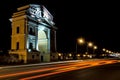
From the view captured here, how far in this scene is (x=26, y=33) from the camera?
212 feet

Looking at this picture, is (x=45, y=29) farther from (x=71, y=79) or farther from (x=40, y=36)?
(x=71, y=79)

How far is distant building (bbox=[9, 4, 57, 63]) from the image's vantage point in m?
64.0

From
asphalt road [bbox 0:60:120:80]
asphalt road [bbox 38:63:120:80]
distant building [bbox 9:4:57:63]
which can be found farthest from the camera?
distant building [bbox 9:4:57:63]

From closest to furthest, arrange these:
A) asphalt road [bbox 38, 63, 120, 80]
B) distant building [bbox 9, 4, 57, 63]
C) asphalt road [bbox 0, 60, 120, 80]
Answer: asphalt road [bbox 38, 63, 120, 80], asphalt road [bbox 0, 60, 120, 80], distant building [bbox 9, 4, 57, 63]

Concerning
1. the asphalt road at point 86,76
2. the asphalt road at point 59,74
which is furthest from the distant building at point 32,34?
the asphalt road at point 86,76

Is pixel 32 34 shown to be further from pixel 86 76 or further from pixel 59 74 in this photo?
pixel 86 76

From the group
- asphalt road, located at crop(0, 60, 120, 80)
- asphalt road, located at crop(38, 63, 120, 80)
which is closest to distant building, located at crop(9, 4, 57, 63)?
asphalt road, located at crop(0, 60, 120, 80)

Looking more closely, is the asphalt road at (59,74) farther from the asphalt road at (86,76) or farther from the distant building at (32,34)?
the distant building at (32,34)

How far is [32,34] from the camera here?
6725 cm

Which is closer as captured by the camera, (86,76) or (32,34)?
(86,76)

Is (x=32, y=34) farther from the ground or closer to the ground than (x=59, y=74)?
farther from the ground

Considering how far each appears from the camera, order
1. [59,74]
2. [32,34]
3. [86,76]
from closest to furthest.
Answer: [86,76] → [59,74] → [32,34]

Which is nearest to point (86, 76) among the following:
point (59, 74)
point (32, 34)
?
point (59, 74)

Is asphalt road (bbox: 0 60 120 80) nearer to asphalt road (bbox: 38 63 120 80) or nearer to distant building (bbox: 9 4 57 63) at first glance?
asphalt road (bbox: 38 63 120 80)
